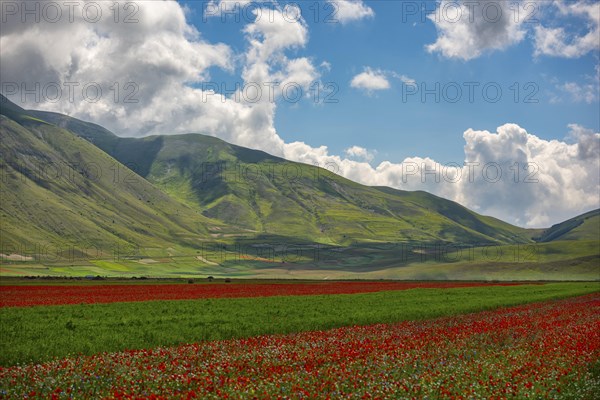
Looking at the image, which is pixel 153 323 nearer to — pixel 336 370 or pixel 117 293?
pixel 336 370

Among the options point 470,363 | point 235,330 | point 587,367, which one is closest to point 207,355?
point 235,330

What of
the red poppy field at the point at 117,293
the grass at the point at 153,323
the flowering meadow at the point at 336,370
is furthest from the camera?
the red poppy field at the point at 117,293

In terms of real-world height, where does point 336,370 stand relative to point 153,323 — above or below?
above

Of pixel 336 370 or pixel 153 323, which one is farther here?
pixel 153 323

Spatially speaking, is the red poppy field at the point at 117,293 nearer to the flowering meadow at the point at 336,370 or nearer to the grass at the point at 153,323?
the grass at the point at 153,323

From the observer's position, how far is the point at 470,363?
68.4 feet

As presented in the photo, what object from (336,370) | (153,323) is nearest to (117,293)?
(153,323)

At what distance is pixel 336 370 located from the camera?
19.2 meters

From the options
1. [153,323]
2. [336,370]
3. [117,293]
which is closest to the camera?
[336,370]

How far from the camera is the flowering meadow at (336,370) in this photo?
1669cm

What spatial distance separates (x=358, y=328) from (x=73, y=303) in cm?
3295

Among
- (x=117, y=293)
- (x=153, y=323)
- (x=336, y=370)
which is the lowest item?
(x=117, y=293)

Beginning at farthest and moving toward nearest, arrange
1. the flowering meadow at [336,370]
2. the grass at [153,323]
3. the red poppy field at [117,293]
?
the red poppy field at [117,293] < the grass at [153,323] < the flowering meadow at [336,370]

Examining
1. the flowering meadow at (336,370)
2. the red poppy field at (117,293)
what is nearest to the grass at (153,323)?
the flowering meadow at (336,370)
